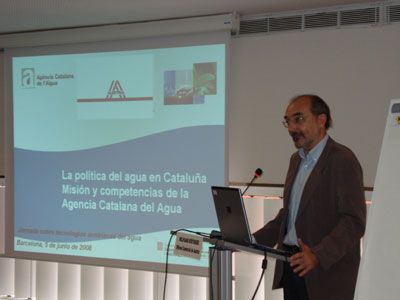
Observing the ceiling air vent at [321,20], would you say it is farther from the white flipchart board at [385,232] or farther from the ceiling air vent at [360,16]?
the white flipchart board at [385,232]

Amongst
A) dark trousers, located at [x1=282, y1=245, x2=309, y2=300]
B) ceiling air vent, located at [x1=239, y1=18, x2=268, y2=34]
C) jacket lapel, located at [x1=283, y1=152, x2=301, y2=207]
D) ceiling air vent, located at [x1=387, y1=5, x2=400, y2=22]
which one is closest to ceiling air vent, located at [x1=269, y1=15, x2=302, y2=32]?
ceiling air vent, located at [x1=239, y1=18, x2=268, y2=34]

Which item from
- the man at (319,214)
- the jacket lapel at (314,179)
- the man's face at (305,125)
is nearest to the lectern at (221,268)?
the man at (319,214)

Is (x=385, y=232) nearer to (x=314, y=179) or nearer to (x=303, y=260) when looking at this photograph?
(x=303, y=260)

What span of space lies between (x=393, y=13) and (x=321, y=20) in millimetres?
513

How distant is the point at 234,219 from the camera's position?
83.5 inches

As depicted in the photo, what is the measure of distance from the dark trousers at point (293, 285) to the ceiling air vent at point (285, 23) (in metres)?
2.08

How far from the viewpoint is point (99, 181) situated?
425 cm

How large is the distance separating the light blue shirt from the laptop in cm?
42

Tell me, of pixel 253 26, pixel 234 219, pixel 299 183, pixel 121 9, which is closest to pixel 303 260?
pixel 234 219

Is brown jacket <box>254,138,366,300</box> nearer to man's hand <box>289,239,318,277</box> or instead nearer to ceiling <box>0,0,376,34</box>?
man's hand <box>289,239,318,277</box>

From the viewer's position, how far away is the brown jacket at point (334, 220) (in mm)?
2189

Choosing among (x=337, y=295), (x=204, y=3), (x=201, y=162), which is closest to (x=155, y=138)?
(x=201, y=162)

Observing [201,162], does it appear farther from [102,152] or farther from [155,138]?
[102,152]

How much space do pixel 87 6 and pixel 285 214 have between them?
2341mm
